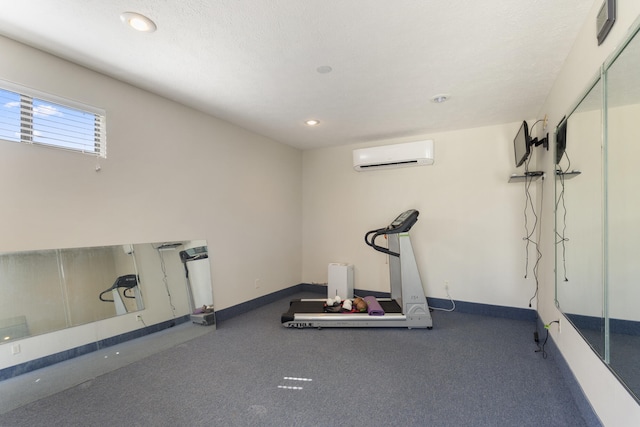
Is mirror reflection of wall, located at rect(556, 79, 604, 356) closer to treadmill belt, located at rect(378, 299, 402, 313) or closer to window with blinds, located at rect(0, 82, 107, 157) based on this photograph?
treadmill belt, located at rect(378, 299, 402, 313)

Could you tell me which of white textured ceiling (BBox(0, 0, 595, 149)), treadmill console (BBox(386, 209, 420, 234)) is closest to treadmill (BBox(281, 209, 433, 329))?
treadmill console (BBox(386, 209, 420, 234))

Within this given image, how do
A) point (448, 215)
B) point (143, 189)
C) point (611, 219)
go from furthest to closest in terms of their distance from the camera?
point (448, 215)
point (143, 189)
point (611, 219)

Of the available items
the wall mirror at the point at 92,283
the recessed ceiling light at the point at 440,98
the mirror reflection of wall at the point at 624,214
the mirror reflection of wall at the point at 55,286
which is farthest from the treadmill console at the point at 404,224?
the mirror reflection of wall at the point at 55,286

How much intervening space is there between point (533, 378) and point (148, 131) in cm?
398

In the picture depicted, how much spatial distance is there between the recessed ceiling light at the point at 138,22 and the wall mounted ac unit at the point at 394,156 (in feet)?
9.56

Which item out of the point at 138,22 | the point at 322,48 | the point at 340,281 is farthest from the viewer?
the point at 340,281

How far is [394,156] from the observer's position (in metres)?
4.02

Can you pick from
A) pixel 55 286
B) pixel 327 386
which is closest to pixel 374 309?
pixel 327 386

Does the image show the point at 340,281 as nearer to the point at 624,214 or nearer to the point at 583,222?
the point at 583,222

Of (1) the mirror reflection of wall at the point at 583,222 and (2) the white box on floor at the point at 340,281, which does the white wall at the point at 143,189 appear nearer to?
(2) the white box on floor at the point at 340,281

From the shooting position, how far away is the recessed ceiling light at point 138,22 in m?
1.76

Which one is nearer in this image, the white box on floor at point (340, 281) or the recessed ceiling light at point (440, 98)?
the recessed ceiling light at point (440, 98)

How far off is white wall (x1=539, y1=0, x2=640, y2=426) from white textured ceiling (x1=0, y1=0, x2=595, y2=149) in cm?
15

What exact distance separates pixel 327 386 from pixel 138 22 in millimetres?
2772
